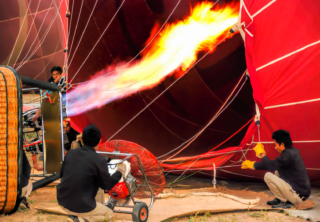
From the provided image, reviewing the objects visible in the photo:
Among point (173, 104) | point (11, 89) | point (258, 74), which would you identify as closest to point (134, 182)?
point (11, 89)

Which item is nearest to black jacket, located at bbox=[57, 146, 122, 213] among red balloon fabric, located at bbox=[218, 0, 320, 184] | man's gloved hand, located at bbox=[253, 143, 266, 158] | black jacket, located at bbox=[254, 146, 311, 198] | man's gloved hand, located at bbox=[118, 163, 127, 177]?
man's gloved hand, located at bbox=[118, 163, 127, 177]

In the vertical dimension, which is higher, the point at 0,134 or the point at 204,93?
the point at 204,93

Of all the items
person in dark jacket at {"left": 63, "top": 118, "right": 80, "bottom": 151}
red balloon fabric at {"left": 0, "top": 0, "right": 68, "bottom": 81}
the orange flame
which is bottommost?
person in dark jacket at {"left": 63, "top": 118, "right": 80, "bottom": 151}

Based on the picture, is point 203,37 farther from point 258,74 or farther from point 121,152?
point 121,152

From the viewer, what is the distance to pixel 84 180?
202 centimetres

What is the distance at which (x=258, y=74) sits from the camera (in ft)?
10.5

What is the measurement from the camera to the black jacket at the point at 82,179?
6.63 feet

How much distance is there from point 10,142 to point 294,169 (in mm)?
2567

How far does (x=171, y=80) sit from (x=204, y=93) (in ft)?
1.80

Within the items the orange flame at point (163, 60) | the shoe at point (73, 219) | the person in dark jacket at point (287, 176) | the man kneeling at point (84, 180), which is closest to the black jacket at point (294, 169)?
the person in dark jacket at point (287, 176)

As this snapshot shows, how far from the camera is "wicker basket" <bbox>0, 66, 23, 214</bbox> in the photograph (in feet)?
Result: 7.65

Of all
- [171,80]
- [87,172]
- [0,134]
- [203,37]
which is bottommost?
[87,172]

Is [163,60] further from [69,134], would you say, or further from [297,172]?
[297,172]

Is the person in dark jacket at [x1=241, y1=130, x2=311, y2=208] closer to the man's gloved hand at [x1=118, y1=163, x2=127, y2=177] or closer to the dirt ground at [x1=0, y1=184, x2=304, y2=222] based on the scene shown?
the dirt ground at [x1=0, y1=184, x2=304, y2=222]
